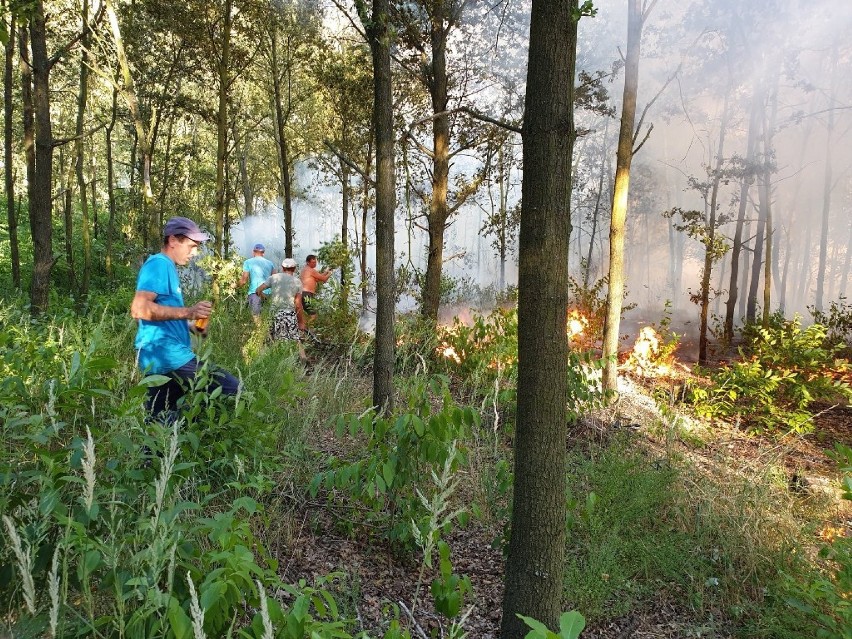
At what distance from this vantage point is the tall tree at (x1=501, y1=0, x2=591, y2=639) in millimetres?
2150

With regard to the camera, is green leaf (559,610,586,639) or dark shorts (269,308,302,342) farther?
dark shorts (269,308,302,342)

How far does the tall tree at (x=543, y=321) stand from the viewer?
215 cm

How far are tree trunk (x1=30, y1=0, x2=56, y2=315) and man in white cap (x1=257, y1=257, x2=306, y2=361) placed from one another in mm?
2704

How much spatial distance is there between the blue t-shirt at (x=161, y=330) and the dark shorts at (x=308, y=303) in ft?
17.8

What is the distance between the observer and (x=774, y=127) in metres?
23.2

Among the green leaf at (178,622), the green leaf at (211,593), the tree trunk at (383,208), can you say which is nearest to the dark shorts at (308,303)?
the tree trunk at (383,208)

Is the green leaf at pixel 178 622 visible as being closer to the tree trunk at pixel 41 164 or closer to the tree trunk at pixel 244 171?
the tree trunk at pixel 41 164

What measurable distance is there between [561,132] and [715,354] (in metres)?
17.3

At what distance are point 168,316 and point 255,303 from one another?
5.19 meters

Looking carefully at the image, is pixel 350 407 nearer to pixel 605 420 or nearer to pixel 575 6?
pixel 605 420

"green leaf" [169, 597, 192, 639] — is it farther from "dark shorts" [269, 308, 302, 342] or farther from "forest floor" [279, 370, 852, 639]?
"dark shorts" [269, 308, 302, 342]

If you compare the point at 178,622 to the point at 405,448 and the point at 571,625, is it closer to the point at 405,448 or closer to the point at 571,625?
the point at 571,625

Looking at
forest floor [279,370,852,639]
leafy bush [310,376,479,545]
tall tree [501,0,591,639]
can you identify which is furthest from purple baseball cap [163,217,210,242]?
tall tree [501,0,591,639]

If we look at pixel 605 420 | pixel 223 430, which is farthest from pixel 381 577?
pixel 605 420
